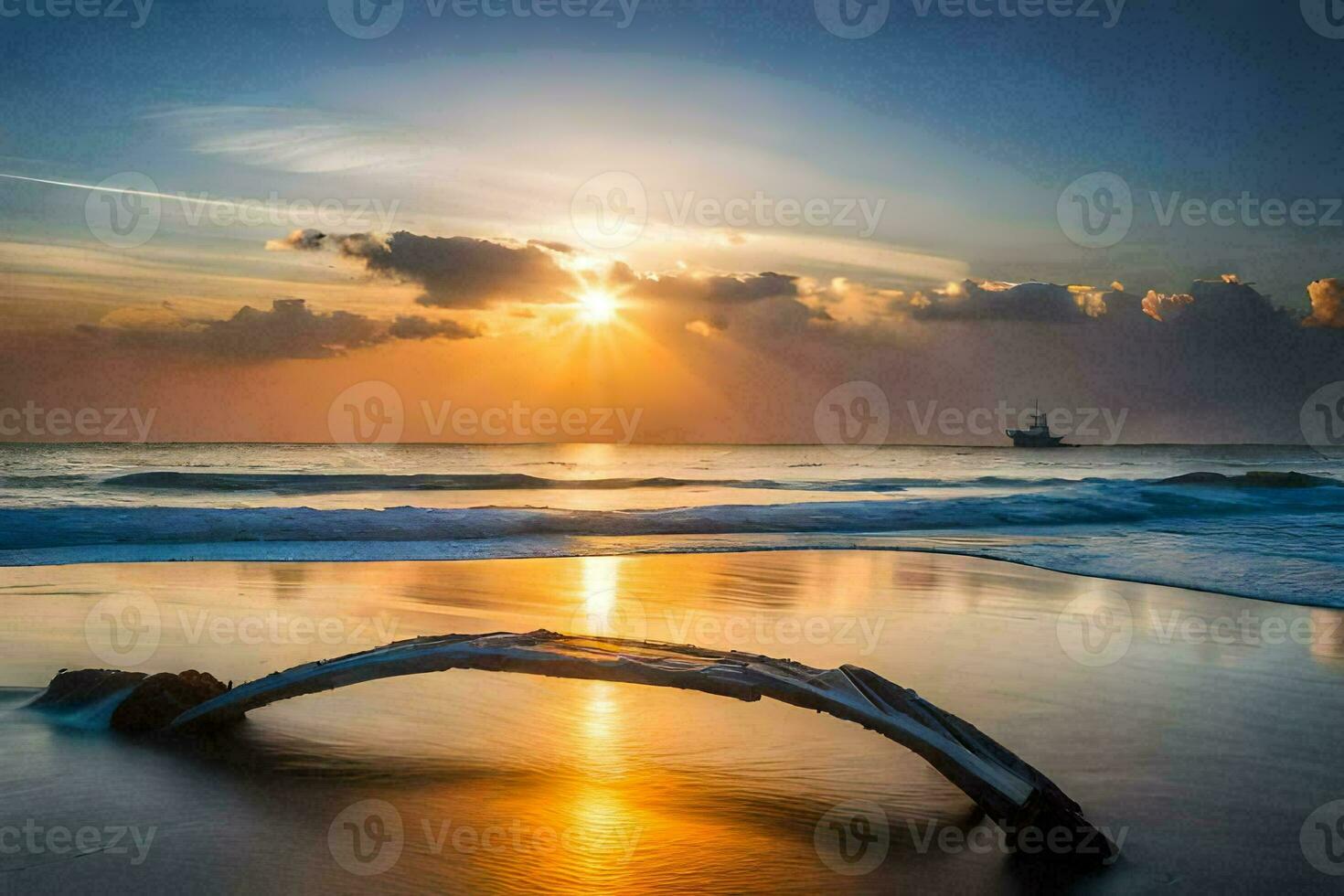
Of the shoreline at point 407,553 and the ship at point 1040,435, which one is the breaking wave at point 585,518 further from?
the ship at point 1040,435

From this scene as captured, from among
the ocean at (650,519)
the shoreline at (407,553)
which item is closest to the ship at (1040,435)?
the ocean at (650,519)

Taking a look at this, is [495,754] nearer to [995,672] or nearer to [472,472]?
[995,672]

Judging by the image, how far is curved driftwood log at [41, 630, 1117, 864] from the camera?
4.35 metres

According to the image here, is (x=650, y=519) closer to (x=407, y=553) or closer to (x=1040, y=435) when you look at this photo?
(x=407, y=553)

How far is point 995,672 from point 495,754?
4019 mm

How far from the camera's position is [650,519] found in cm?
2203

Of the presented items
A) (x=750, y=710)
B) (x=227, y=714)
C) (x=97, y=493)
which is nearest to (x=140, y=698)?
(x=227, y=714)

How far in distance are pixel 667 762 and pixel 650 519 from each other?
16.7m

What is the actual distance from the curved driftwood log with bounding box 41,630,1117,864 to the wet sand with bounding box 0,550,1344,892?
0.22 m

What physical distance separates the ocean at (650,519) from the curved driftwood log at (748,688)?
28.8 feet

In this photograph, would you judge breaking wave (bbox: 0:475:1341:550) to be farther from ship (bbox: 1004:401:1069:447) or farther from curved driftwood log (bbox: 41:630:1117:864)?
ship (bbox: 1004:401:1069:447)

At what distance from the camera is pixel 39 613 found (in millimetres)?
9234

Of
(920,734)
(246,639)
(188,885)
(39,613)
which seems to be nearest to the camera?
(188,885)

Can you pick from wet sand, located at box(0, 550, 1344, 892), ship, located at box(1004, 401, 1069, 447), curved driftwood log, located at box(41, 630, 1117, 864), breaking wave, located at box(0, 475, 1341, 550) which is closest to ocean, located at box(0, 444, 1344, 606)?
breaking wave, located at box(0, 475, 1341, 550)
